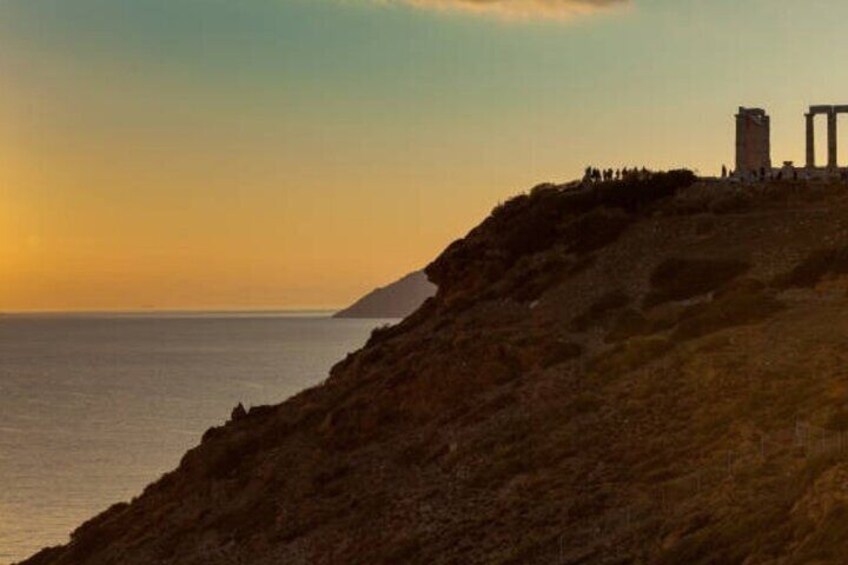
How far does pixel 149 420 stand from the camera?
513 ft

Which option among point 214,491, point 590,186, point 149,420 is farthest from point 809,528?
point 149,420

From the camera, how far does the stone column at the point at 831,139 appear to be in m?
77.5

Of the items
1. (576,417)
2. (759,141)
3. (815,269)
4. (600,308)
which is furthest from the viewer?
(759,141)

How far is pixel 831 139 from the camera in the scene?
257 ft

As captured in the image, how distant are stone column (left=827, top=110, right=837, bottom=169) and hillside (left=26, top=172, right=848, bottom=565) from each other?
13.8m

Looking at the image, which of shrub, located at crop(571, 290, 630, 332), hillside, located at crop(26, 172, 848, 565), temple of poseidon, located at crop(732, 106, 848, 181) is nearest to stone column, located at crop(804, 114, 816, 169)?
temple of poseidon, located at crop(732, 106, 848, 181)

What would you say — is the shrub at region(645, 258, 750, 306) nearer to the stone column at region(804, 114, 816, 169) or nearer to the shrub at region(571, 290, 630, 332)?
the shrub at region(571, 290, 630, 332)

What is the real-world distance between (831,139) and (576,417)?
146 feet

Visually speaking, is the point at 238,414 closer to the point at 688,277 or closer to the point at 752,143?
the point at 688,277

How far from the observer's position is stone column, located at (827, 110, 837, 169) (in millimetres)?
77500

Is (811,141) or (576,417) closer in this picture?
(576,417)

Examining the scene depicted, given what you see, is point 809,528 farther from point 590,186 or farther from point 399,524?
point 590,186

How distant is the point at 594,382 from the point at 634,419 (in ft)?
16.5

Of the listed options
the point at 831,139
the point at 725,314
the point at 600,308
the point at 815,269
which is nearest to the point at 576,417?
the point at 725,314
